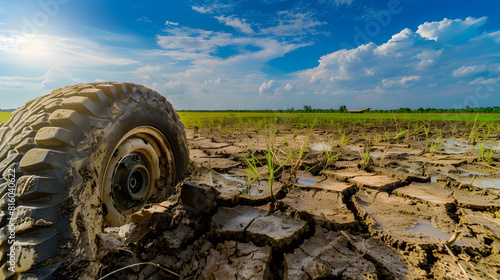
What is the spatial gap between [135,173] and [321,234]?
3.47ft

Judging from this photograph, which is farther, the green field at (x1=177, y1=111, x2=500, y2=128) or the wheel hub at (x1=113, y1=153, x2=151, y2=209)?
the green field at (x1=177, y1=111, x2=500, y2=128)

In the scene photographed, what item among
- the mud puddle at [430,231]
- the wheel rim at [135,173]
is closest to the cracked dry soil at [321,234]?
the mud puddle at [430,231]

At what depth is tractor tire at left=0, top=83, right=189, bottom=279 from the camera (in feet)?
2.17

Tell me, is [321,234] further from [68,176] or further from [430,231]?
[68,176]

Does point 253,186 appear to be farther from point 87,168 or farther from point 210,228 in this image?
point 87,168

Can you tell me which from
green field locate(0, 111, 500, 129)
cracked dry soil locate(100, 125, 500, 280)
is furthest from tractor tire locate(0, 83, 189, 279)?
green field locate(0, 111, 500, 129)

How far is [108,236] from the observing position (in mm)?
1208

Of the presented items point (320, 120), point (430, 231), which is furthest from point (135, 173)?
point (320, 120)

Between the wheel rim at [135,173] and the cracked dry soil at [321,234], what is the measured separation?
15 cm

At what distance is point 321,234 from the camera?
1308 millimetres

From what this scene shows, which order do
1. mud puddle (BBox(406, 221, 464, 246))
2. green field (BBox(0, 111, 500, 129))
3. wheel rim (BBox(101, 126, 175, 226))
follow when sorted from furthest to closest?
1. green field (BBox(0, 111, 500, 129))
2. mud puddle (BBox(406, 221, 464, 246))
3. wheel rim (BBox(101, 126, 175, 226))

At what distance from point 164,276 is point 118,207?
1.23ft

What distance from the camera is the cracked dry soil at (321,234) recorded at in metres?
1.04

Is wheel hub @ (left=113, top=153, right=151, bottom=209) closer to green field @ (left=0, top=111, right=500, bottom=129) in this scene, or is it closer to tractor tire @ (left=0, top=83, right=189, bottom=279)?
tractor tire @ (left=0, top=83, right=189, bottom=279)
